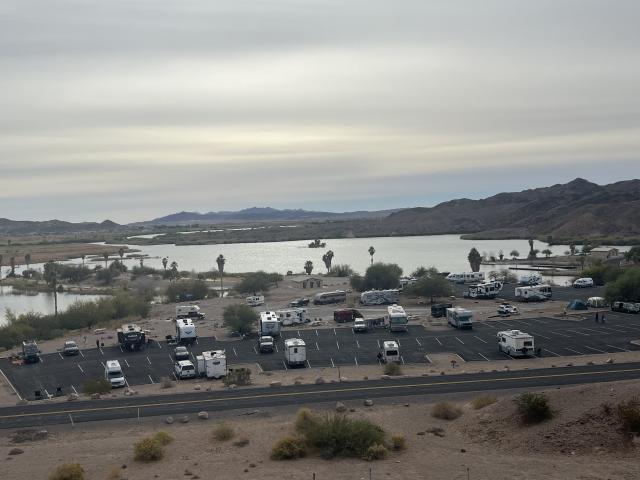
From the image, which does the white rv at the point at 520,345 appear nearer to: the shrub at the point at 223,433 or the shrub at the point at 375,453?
the shrub at the point at 375,453

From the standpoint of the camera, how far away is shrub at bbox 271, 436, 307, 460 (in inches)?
971

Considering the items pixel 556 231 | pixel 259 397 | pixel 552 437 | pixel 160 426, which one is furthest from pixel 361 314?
pixel 556 231

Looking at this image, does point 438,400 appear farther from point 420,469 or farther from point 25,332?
point 25,332

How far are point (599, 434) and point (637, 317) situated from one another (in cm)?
3032

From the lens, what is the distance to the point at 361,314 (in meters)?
57.2

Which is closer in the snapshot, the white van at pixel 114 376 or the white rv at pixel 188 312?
the white van at pixel 114 376

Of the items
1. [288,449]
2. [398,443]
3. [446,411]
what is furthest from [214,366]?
[398,443]

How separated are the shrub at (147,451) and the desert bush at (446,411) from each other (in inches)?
422

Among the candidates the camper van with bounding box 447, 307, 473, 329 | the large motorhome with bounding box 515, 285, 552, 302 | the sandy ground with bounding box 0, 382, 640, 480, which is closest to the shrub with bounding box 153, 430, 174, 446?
the sandy ground with bounding box 0, 382, 640, 480

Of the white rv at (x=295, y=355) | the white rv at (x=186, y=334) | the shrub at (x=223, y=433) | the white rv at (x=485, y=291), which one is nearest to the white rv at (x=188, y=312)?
the white rv at (x=186, y=334)

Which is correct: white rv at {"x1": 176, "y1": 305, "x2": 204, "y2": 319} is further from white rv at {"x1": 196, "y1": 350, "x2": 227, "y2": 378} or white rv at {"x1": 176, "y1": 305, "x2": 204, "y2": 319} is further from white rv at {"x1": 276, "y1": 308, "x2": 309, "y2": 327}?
white rv at {"x1": 196, "y1": 350, "x2": 227, "y2": 378}

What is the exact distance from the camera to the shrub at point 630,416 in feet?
76.5

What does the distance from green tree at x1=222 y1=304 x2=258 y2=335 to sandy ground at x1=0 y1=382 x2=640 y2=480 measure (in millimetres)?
21421

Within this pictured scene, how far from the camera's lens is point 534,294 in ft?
208
